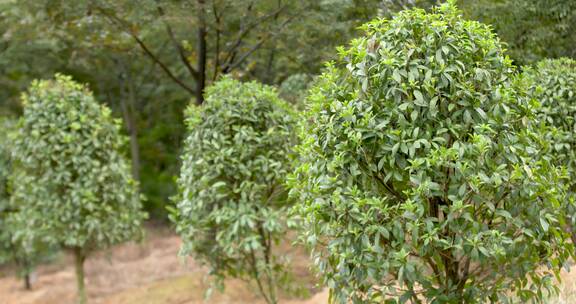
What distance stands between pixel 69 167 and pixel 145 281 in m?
7.61

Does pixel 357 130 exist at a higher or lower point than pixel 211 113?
higher

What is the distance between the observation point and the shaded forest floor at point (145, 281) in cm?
1169

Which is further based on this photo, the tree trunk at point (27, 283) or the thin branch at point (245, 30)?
the tree trunk at point (27, 283)

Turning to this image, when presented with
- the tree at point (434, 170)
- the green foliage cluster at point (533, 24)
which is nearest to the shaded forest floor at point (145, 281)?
the tree at point (434, 170)

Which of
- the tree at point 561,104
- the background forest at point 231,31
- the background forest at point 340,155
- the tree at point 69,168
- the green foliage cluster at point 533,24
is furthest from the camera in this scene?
the tree at point 69,168

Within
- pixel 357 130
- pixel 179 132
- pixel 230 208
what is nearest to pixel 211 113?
pixel 230 208

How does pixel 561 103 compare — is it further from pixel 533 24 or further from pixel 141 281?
pixel 141 281

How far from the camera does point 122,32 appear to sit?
12.4 meters

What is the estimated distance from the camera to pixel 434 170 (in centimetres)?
411

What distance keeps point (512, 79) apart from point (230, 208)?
3.80m

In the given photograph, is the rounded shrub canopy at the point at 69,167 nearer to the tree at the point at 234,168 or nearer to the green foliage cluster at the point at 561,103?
the tree at the point at 234,168

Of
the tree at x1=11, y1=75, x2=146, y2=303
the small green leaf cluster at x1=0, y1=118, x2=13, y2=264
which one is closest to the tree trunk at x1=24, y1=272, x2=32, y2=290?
the small green leaf cluster at x1=0, y1=118, x2=13, y2=264

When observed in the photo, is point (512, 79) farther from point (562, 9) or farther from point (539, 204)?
point (562, 9)

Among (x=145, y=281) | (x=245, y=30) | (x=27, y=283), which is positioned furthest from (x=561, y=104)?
(x=27, y=283)
